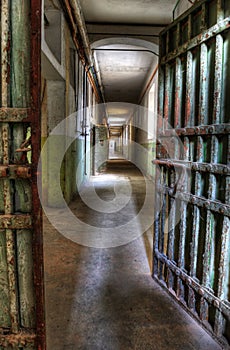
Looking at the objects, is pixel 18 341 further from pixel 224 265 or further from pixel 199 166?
pixel 199 166

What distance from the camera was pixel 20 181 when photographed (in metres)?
1.17

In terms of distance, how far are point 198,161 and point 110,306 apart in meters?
1.28

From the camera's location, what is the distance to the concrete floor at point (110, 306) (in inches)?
63.1

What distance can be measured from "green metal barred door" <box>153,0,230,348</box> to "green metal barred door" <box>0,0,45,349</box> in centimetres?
108

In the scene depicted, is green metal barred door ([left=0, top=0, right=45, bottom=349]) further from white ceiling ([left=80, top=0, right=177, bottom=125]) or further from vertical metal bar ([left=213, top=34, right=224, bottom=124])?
white ceiling ([left=80, top=0, right=177, bottom=125])

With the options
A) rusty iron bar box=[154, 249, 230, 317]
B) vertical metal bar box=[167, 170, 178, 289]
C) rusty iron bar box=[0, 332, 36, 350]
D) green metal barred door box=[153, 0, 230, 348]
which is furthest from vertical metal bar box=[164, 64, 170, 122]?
rusty iron bar box=[0, 332, 36, 350]

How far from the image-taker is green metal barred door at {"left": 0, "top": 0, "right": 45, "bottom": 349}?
1096 mm

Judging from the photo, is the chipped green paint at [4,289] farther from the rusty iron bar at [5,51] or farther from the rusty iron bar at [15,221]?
the rusty iron bar at [5,51]

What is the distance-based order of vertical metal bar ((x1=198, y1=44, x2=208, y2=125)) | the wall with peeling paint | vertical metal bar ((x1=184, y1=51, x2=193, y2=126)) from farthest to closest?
the wall with peeling paint, vertical metal bar ((x1=184, y1=51, x2=193, y2=126)), vertical metal bar ((x1=198, y1=44, x2=208, y2=125))

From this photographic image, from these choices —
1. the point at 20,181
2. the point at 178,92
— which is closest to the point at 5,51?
the point at 20,181

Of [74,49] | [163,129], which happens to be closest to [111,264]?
[163,129]

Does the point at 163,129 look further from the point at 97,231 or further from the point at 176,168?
the point at 97,231

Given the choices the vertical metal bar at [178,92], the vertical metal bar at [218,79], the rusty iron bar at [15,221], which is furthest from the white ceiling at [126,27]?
the rusty iron bar at [15,221]

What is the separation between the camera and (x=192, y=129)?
178 centimetres
